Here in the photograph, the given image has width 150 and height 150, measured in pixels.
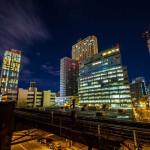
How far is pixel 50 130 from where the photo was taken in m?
11.0

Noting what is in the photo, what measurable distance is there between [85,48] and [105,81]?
88360 millimetres

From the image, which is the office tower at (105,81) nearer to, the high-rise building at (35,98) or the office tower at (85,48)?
the high-rise building at (35,98)

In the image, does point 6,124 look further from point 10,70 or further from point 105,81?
point 10,70

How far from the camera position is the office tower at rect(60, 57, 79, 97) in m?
168

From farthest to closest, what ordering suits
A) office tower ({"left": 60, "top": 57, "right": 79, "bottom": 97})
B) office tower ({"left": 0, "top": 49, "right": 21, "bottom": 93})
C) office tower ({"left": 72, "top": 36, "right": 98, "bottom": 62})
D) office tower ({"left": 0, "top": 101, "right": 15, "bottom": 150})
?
office tower ({"left": 72, "top": 36, "right": 98, "bottom": 62})
office tower ({"left": 60, "top": 57, "right": 79, "bottom": 97})
office tower ({"left": 0, "top": 49, "right": 21, "bottom": 93})
office tower ({"left": 0, "top": 101, "right": 15, "bottom": 150})

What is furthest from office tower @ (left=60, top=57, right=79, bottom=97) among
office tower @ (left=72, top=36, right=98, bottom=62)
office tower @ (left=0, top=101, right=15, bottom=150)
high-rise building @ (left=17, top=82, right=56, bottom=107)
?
office tower @ (left=0, top=101, right=15, bottom=150)

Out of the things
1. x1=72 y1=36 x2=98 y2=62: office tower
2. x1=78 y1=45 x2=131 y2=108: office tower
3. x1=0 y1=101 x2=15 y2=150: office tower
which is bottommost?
x1=0 y1=101 x2=15 y2=150: office tower

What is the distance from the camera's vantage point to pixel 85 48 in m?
178

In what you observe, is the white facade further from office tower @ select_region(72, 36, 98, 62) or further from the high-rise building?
office tower @ select_region(72, 36, 98, 62)

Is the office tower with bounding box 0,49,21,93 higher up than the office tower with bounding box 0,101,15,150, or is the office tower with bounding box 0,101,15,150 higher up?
the office tower with bounding box 0,49,21,93

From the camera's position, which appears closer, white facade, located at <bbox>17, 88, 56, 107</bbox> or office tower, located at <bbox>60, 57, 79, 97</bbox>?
white facade, located at <bbox>17, 88, 56, 107</bbox>

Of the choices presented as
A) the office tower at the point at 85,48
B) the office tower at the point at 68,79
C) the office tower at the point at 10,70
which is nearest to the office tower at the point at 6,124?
the office tower at the point at 68,79

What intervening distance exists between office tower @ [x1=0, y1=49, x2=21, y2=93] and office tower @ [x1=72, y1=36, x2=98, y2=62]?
295ft

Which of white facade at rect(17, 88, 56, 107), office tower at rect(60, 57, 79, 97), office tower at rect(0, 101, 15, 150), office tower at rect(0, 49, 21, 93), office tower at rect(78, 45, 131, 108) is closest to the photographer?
office tower at rect(0, 101, 15, 150)
